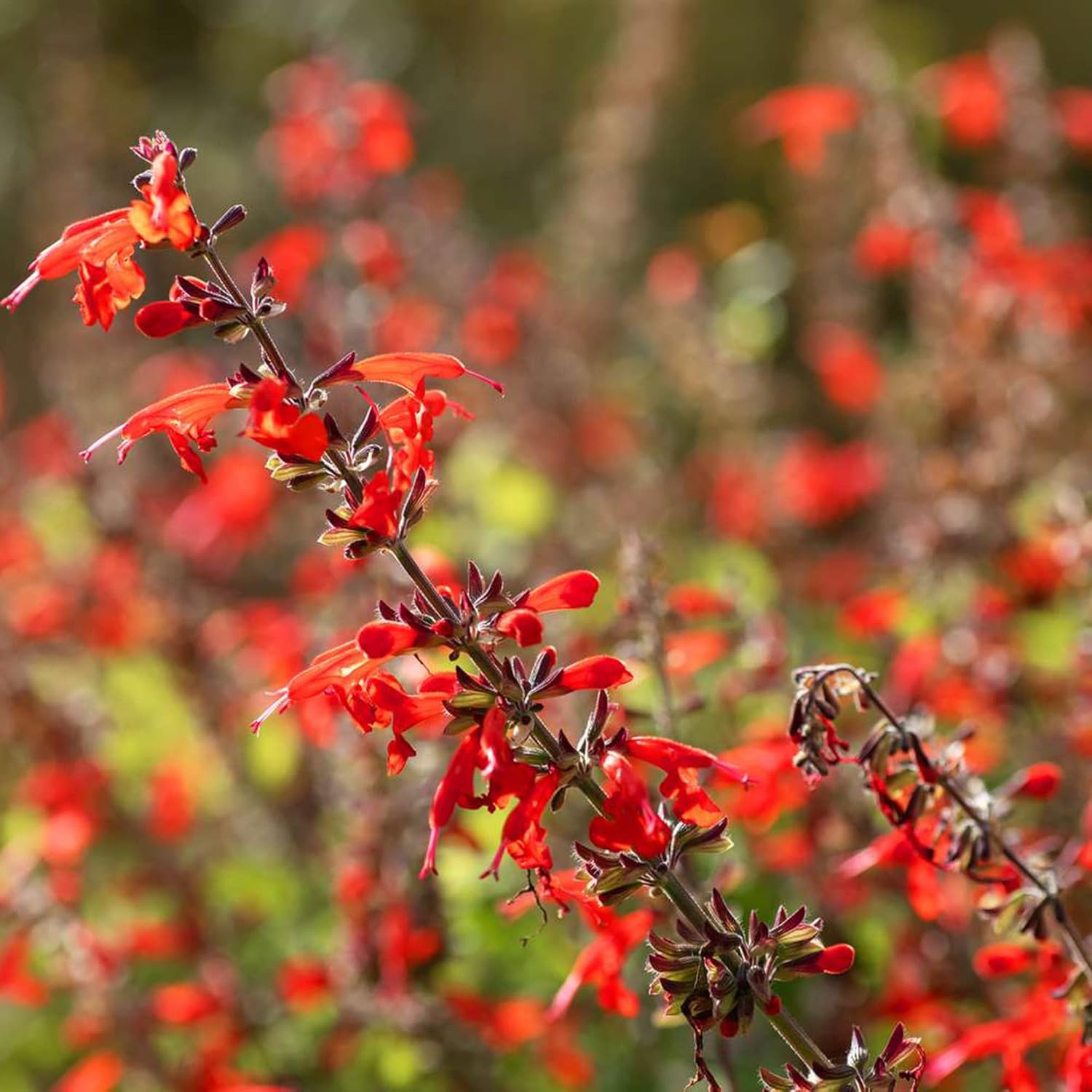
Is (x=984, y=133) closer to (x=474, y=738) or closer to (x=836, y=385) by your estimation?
(x=836, y=385)

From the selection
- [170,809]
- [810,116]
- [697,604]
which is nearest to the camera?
[697,604]

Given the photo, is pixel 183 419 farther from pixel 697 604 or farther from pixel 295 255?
pixel 295 255

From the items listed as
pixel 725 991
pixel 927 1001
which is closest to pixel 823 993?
pixel 927 1001

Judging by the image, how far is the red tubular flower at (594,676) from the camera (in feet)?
4.36

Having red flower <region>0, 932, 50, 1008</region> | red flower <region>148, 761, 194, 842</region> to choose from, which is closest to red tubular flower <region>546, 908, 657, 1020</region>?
red flower <region>0, 932, 50, 1008</region>

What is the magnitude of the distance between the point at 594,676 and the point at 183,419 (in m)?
0.45

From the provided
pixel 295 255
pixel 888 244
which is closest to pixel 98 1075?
pixel 295 255

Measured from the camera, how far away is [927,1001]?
2059mm

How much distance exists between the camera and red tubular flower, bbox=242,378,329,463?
1201mm

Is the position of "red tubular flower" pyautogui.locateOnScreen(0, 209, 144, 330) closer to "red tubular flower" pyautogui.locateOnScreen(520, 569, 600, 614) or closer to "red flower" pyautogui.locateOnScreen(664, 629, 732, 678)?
"red tubular flower" pyautogui.locateOnScreen(520, 569, 600, 614)

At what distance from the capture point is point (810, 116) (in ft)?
13.3

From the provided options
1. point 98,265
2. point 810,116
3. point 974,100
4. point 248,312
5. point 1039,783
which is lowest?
point 1039,783

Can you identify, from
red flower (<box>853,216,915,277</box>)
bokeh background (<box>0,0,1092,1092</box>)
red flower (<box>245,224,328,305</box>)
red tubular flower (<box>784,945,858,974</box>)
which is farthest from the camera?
red flower (<box>245,224,328,305</box>)

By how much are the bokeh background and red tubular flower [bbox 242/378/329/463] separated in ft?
2.64
